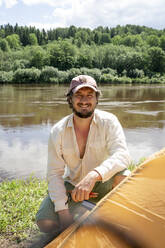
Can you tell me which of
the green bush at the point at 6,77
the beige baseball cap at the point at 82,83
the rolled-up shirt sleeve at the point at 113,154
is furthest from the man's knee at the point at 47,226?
the green bush at the point at 6,77

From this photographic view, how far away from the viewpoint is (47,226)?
8.90ft

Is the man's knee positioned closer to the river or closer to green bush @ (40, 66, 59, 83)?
the river

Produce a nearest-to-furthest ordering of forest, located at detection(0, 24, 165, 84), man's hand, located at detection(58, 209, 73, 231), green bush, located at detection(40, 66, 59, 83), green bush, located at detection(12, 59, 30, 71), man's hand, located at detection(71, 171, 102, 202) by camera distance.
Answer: man's hand, located at detection(71, 171, 102, 202), man's hand, located at detection(58, 209, 73, 231), green bush, located at detection(40, 66, 59, 83), forest, located at detection(0, 24, 165, 84), green bush, located at detection(12, 59, 30, 71)

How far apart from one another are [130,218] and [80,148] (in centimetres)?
99

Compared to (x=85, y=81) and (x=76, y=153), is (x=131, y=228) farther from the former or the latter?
(x=85, y=81)

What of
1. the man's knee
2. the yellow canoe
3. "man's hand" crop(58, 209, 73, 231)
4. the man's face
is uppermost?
the man's face

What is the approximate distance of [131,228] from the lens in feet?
6.40

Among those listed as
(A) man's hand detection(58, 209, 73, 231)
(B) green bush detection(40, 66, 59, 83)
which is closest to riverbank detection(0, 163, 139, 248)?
(A) man's hand detection(58, 209, 73, 231)

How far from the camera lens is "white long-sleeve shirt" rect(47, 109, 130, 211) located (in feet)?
8.59

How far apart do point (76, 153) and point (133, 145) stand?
4376 mm

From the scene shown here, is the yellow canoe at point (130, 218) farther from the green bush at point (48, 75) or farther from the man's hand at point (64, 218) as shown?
the green bush at point (48, 75)

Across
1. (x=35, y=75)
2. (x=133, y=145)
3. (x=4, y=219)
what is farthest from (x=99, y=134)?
(x=35, y=75)

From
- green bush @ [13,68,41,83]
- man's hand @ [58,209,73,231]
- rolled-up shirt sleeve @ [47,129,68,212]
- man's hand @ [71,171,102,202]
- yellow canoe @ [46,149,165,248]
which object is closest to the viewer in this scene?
yellow canoe @ [46,149,165,248]

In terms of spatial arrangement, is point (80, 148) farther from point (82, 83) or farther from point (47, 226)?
point (47, 226)
